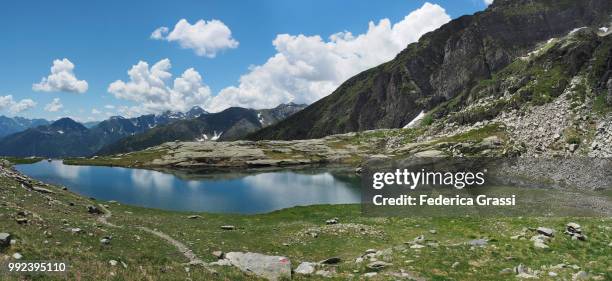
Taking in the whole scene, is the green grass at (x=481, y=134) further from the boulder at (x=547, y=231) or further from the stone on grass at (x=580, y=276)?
the stone on grass at (x=580, y=276)

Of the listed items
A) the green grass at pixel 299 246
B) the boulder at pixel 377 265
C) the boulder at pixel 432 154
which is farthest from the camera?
the boulder at pixel 432 154

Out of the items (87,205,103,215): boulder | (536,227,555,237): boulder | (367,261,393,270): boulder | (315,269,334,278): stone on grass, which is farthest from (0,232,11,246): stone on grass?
(536,227,555,237): boulder

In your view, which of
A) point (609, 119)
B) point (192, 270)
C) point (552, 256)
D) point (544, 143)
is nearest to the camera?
point (192, 270)

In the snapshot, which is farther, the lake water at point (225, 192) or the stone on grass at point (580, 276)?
the lake water at point (225, 192)

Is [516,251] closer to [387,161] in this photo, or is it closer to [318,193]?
[318,193]

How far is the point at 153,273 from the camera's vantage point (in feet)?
70.5

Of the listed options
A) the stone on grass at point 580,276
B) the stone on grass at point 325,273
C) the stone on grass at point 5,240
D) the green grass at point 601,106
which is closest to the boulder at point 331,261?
the stone on grass at point 325,273

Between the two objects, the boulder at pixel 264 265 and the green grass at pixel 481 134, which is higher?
the green grass at pixel 481 134

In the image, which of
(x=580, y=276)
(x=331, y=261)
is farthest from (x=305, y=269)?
(x=580, y=276)

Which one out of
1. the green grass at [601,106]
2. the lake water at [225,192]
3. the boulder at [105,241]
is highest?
the green grass at [601,106]

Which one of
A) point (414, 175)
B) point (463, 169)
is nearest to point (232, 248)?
point (414, 175)

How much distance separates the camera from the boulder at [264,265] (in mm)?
25109

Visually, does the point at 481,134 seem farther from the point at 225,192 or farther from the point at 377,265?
the point at 377,265

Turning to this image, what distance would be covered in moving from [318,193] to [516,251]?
79.3 m
